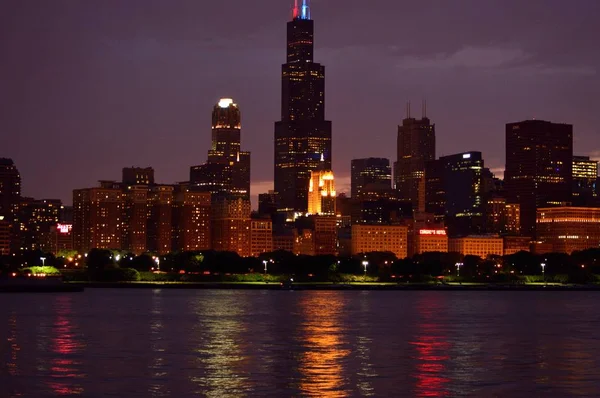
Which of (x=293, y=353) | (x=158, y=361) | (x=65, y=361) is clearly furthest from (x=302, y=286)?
(x=65, y=361)

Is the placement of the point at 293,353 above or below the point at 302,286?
below

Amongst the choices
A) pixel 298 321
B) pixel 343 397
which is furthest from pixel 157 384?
pixel 298 321

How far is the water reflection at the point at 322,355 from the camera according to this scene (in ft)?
155

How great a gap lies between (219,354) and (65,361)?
7.85 meters

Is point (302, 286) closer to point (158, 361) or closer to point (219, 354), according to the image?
point (219, 354)

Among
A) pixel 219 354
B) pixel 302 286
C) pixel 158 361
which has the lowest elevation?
pixel 158 361

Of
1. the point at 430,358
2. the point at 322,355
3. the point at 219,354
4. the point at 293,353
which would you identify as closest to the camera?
the point at 430,358

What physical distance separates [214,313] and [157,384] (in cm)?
5447

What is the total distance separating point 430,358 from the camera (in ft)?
196

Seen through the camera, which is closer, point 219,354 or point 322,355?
point 219,354

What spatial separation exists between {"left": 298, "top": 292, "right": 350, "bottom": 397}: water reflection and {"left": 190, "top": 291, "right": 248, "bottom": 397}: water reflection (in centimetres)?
274

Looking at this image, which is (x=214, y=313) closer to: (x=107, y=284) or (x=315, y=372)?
(x=315, y=372)

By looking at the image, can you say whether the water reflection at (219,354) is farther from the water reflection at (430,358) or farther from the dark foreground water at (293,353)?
the water reflection at (430,358)

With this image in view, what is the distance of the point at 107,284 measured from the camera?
189 m
